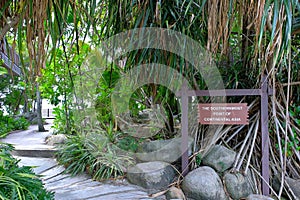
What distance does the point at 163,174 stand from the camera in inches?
102

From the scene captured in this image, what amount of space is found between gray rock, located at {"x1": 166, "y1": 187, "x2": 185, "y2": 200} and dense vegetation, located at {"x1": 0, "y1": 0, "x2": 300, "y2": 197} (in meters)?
0.36

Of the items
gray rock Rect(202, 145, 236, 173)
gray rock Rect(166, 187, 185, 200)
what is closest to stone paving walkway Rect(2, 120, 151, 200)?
gray rock Rect(166, 187, 185, 200)

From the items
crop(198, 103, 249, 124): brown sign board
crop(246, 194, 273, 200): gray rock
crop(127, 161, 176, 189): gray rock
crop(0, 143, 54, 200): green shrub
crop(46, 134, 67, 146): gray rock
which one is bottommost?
crop(246, 194, 273, 200): gray rock

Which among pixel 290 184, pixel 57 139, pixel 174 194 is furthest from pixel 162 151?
pixel 57 139

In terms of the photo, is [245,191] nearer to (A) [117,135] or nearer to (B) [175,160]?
(B) [175,160]

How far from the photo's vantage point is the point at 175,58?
2107 mm

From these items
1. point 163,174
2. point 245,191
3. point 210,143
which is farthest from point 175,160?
point 245,191

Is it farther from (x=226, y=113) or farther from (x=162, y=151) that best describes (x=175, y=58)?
(x=162, y=151)

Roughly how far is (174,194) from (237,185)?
0.65 meters

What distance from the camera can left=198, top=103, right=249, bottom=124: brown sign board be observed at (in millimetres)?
2539

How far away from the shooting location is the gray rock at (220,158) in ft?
8.54

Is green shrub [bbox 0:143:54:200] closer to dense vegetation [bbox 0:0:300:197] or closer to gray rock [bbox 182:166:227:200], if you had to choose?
dense vegetation [bbox 0:0:300:197]

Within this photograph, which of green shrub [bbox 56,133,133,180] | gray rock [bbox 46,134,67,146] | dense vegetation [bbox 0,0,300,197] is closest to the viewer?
dense vegetation [bbox 0,0,300,197]

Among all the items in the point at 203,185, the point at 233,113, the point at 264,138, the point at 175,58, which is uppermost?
the point at 175,58
